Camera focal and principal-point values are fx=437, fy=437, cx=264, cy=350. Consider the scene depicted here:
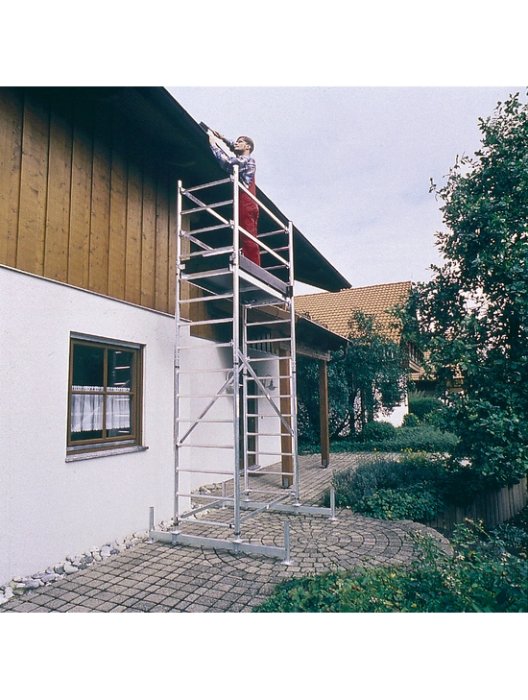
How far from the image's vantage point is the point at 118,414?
16.3ft

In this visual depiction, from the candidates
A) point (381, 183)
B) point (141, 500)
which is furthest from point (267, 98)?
point (141, 500)

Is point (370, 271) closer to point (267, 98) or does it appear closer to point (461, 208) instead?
point (461, 208)

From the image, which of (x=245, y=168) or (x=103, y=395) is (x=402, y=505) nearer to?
(x=103, y=395)

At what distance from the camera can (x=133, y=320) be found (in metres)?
5.05

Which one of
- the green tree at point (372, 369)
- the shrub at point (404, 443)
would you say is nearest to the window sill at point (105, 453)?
the shrub at point (404, 443)

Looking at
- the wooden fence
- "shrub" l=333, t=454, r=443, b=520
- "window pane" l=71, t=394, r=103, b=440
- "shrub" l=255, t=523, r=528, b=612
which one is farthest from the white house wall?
the wooden fence

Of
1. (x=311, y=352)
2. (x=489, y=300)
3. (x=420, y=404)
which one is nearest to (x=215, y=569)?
(x=489, y=300)

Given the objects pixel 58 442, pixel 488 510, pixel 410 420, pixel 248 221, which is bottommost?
pixel 488 510

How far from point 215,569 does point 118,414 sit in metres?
2.05

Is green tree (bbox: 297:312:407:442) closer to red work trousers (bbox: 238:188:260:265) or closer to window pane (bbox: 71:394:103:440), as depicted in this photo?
red work trousers (bbox: 238:188:260:265)

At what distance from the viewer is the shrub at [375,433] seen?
13516mm

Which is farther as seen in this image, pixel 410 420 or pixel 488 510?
pixel 410 420

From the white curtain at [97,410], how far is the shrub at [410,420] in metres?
12.8

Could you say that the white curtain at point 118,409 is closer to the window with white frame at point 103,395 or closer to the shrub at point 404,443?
the window with white frame at point 103,395
